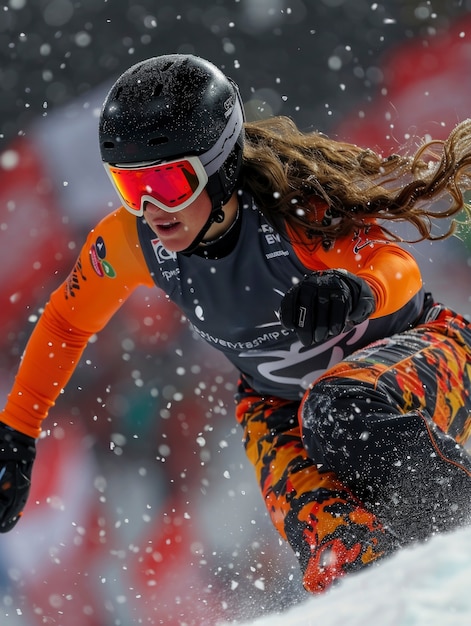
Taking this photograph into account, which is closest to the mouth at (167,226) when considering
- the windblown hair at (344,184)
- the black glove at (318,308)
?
the windblown hair at (344,184)

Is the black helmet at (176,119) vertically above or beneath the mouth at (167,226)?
above

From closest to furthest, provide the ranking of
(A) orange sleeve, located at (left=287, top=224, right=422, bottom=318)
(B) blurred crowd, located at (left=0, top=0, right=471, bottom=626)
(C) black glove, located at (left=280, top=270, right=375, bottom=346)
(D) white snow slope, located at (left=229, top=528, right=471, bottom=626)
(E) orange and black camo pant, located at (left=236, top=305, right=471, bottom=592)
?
(D) white snow slope, located at (left=229, top=528, right=471, bottom=626), (C) black glove, located at (left=280, top=270, right=375, bottom=346), (E) orange and black camo pant, located at (left=236, top=305, right=471, bottom=592), (A) orange sleeve, located at (left=287, top=224, right=422, bottom=318), (B) blurred crowd, located at (left=0, top=0, right=471, bottom=626)

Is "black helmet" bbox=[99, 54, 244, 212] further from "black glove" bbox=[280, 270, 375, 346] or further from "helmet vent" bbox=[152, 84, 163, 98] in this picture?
"black glove" bbox=[280, 270, 375, 346]

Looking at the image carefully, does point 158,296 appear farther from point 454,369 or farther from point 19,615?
point 454,369

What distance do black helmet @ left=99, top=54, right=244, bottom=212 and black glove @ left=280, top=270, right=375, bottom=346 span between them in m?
0.59

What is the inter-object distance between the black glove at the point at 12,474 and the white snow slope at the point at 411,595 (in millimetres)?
1188

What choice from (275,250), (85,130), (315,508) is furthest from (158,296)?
(315,508)

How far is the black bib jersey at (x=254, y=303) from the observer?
2451 millimetres

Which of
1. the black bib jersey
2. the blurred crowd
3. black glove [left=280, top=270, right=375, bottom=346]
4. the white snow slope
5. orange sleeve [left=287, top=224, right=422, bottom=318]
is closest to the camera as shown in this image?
the white snow slope

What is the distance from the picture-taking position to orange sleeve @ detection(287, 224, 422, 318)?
217cm

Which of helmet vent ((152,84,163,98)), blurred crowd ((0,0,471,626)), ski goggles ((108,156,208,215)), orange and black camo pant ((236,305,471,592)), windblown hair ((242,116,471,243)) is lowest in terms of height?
blurred crowd ((0,0,471,626))

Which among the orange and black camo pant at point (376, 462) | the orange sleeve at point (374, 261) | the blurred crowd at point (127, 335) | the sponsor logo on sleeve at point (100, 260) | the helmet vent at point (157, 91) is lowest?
the blurred crowd at point (127, 335)

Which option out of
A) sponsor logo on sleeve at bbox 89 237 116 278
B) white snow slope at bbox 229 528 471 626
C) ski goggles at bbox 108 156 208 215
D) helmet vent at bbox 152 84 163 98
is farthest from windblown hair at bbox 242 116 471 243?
white snow slope at bbox 229 528 471 626

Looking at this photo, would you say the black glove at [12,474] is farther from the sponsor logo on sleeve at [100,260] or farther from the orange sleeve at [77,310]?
the sponsor logo on sleeve at [100,260]
